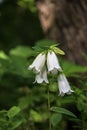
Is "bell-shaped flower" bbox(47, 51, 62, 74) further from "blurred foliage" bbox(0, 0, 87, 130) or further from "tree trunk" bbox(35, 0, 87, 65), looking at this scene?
"tree trunk" bbox(35, 0, 87, 65)

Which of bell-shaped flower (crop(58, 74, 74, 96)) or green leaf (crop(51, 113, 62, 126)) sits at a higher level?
bell-shaped flower (crop(58, 74, 74, 96))

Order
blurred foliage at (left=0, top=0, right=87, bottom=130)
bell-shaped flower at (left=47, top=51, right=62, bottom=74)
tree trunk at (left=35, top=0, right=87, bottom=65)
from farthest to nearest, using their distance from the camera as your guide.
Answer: tree trunk at (left=35, top=0, right=87, bottom=65)
blurred foliage at (left=0, top=0, right=87, bottom=130)
bell-shaped flower at (left=47, top=51, right=62, bottom=74)

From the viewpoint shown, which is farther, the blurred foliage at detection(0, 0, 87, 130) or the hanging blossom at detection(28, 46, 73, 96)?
the blurred foliage at detection(0, 0, 87, 130)

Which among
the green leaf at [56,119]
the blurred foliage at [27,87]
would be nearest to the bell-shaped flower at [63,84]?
the blurred foliage at [27,87]

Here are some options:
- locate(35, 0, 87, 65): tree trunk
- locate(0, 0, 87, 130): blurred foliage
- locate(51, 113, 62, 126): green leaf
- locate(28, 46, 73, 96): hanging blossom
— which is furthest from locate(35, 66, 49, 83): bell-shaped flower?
locate(35, 0, 87, 65): tree trunk

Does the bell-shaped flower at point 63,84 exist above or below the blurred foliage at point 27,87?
below

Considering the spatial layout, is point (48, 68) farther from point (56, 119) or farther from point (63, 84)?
point (56, 119)

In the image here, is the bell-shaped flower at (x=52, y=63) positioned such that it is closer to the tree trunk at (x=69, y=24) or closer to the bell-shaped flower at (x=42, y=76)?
the bell-shaped flower at (x=42, y=76)
